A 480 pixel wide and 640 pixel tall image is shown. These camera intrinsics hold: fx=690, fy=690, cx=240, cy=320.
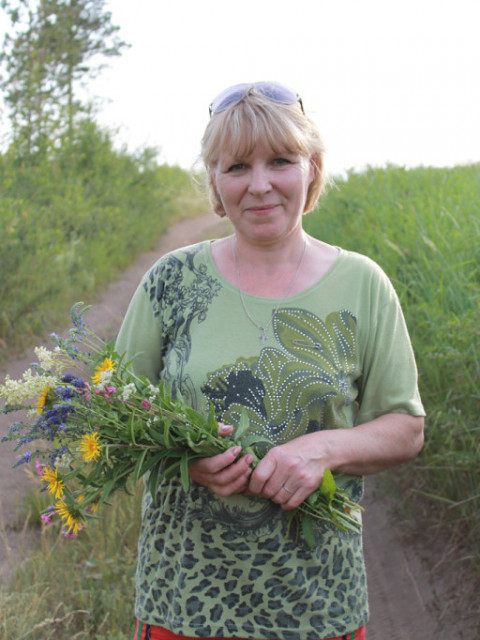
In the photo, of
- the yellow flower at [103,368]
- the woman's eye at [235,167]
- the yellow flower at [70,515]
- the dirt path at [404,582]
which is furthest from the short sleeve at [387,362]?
the dirt path at [404,582]

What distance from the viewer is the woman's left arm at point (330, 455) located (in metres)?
1.60

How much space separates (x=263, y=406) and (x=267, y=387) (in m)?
0.05

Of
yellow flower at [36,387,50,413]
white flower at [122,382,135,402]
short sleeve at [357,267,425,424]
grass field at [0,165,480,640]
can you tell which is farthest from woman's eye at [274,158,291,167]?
yellow flower at [36,387,50,413]

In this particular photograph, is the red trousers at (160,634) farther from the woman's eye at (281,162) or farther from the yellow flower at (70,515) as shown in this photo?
the woman's eye at (281,162)

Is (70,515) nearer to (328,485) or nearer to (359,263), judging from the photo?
(328,485)

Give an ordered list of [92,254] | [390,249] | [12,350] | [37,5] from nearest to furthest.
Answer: [390,249] → [12,350] → [92,254] → [37,5]

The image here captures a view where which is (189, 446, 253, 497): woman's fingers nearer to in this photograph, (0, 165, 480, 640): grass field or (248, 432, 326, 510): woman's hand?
(248, 432, 326, 510): woman's hand

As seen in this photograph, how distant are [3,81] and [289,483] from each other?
11477 mm

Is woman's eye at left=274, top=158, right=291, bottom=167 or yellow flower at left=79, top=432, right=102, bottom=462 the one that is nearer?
yellow flower at left=79, top=432, right=102, bottom=462

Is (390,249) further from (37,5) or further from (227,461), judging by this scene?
(37,5)

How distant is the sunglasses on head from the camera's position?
5.88 ft

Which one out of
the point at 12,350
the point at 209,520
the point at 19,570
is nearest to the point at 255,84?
the point at 209,520

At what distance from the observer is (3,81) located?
11438 millimetres

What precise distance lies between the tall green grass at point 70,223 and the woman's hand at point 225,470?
3445 millimetres
